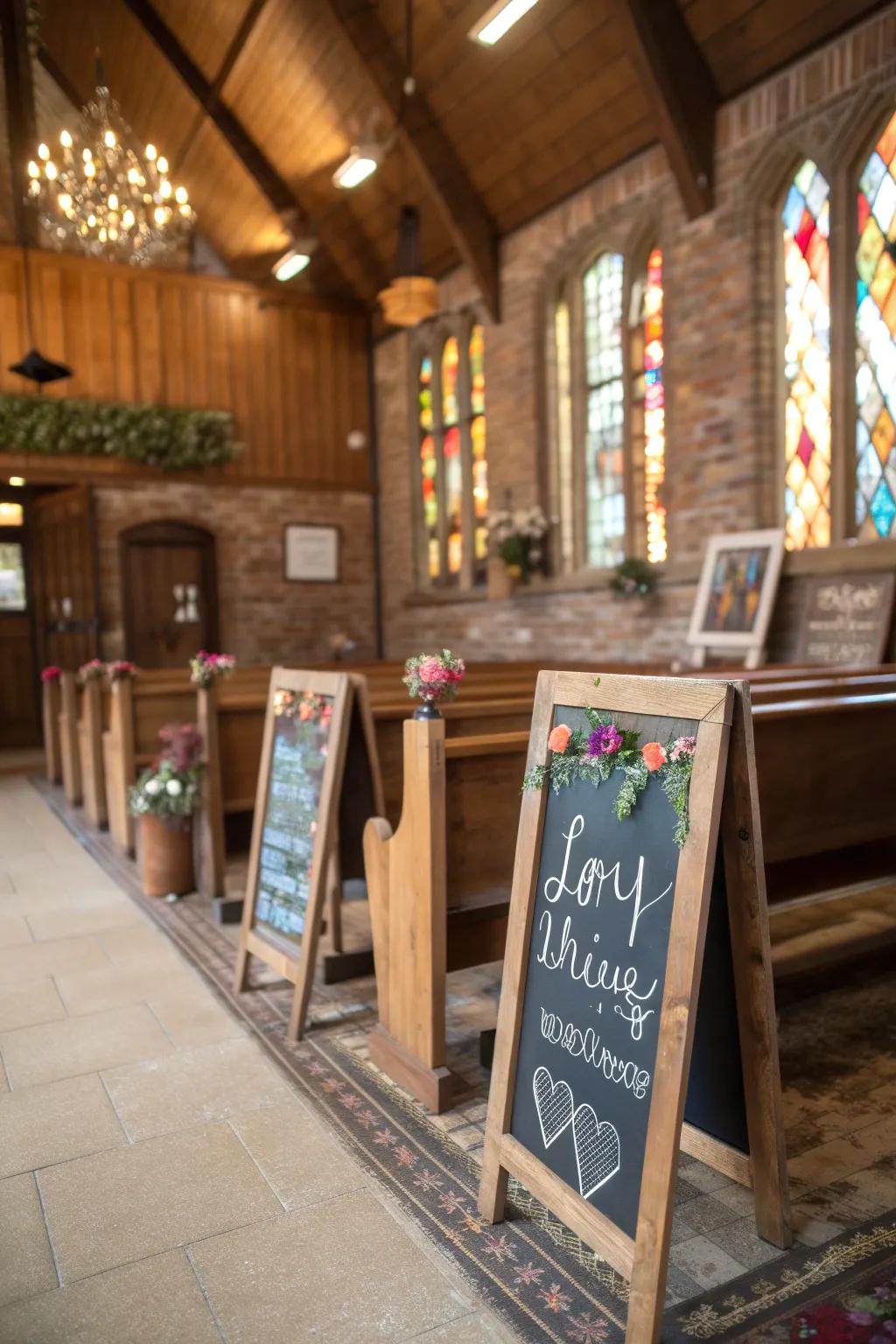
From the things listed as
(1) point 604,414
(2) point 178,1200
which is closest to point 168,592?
(1) point 604,414

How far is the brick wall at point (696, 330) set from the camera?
5801 millimetres

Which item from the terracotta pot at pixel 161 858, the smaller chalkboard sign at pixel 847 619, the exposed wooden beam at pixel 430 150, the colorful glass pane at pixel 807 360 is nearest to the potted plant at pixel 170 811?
the terracotta pot at pixel 161 858

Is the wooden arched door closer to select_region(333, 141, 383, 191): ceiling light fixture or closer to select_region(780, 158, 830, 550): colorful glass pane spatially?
select_region(333, 141, 383, 191): ceiling light fixture

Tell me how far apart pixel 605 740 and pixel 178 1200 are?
137 cm

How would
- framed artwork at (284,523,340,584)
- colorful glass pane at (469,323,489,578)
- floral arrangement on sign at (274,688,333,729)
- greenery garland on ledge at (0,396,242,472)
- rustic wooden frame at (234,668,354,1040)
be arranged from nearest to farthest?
rustic wooden frame at (234,668,354,1040), floral arrangement on sign at (274,688,333,729), greenery garland on ledge at (0,396,242,472), colorful glass pane at (469,323,489,578), framed artwork at (284,523,340,584)

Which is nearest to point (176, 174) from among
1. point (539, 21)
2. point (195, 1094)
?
point (539, 21)

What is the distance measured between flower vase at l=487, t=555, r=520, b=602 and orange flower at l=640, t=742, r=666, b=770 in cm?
692

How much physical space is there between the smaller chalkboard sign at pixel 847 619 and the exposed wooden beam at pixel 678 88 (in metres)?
2.85

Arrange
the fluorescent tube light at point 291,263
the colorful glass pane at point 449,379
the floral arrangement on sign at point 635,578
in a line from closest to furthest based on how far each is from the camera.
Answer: the floral arrangement on sign at point 635,578, the fluorescent tube light at point 291,263, the colorful glass pane at point 449,379

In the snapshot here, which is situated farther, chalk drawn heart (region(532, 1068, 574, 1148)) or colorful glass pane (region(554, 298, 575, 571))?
colorful glass pane (region(554, 298, 575, 571))

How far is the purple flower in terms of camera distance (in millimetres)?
1773

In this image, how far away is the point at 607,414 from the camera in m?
7.80

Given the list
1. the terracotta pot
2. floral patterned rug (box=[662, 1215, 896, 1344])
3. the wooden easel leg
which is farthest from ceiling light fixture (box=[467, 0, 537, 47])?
floral patterned rug (box=[662, 1215, 896, 1344])

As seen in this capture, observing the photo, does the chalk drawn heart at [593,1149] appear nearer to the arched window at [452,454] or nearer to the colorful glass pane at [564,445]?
the colorful glass pane at [564,445]
